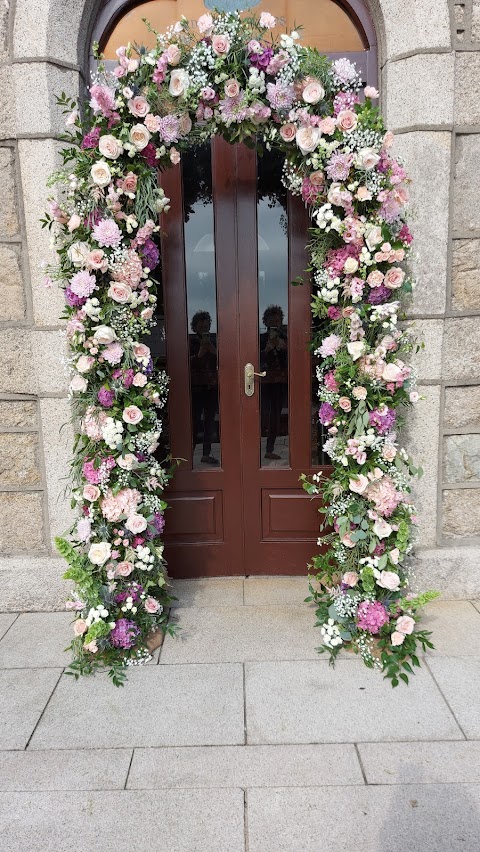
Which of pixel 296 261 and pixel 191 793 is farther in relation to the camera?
pixel 296 261

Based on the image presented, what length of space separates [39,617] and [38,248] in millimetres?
1963

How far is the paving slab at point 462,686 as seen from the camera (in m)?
2.29

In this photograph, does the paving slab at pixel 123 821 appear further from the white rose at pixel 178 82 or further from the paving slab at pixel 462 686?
the white rose at pixel 178 82

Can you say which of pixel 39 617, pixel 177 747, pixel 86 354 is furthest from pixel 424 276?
pixel 39 617

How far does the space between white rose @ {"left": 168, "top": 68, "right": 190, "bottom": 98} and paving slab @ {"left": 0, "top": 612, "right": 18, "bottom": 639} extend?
2.70 m

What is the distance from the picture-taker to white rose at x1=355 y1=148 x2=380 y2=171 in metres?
2.34

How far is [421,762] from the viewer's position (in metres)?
2.09

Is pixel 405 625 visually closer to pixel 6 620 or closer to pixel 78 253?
pixel 6 620

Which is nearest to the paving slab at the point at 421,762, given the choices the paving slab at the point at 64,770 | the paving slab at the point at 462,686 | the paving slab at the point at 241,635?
the paving slab at the point at 462,686

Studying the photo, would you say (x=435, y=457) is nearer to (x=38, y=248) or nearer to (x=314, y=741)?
(x=314, y=741)

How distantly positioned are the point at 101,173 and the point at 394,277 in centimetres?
130

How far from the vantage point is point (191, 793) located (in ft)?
6.48

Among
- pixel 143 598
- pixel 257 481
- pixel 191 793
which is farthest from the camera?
pixel 257 481

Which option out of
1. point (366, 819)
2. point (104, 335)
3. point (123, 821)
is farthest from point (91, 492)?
point (366, 819)
